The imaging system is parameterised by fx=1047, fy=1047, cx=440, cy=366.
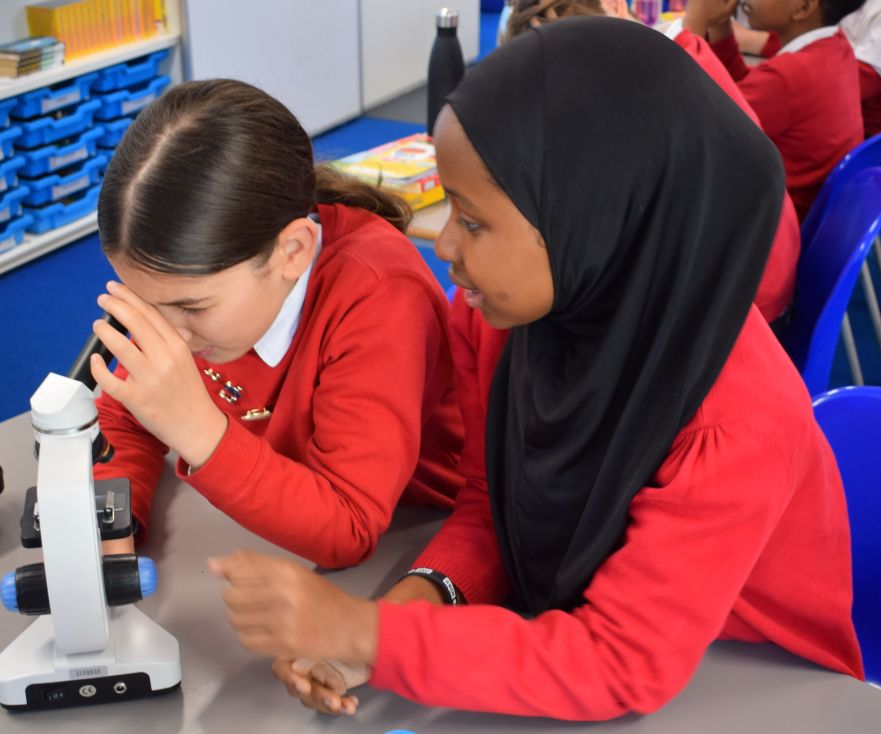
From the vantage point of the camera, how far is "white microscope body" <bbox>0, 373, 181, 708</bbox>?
80 cm

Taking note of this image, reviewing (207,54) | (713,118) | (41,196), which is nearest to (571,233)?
(713,118)

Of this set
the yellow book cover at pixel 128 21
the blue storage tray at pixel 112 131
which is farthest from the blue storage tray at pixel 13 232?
the yellow book cover at pixel 128 21

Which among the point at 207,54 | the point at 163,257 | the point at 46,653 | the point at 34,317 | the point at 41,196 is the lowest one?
the point at 34,317

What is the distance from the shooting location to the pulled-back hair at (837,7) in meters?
2.86

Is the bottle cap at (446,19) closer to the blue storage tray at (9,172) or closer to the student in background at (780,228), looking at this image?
the student in background at (780,228)

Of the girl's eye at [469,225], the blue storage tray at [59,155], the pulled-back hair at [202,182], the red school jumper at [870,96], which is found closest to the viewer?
the girl's eye at [469,225]

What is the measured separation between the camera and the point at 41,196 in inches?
140

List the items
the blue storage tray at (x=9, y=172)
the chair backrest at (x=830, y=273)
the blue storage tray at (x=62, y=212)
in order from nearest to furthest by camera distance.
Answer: the chair backrest at (x=830, y=273) → the blue storage tray at (x=9, y=172) → the blue storage tray at (x=62, y=212)

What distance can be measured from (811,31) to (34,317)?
2409mm

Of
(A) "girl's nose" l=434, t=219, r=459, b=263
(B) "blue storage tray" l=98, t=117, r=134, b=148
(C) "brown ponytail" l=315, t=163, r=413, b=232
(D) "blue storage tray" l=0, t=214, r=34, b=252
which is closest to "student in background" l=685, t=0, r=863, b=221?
(C) "brown ponytail" l=315, t=163, r=413, b=232

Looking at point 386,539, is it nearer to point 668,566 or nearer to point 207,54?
point 668,566

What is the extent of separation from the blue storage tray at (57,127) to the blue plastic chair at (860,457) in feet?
9.78

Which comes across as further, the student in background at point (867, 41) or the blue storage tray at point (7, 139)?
the blue storage tray at point (7, 139)

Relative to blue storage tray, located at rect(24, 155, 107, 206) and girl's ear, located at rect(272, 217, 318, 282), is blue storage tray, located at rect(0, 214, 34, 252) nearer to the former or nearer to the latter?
blue storage tray, located at rect(24, 155, 107, 206)
